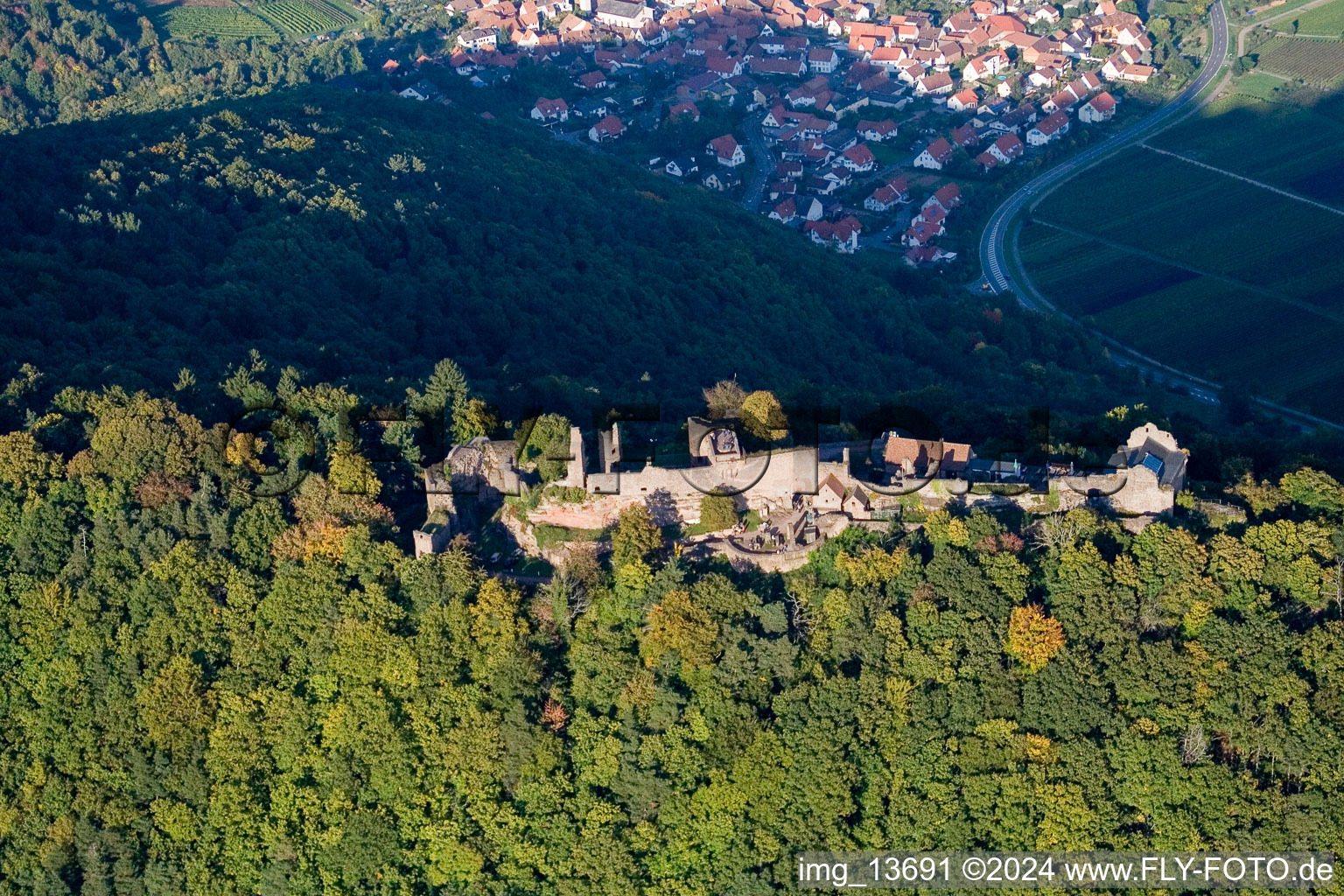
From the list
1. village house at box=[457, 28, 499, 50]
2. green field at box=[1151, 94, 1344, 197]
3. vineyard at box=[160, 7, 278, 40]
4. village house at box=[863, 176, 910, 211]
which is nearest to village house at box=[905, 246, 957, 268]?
village house at box=[863, 176, 910, 211]

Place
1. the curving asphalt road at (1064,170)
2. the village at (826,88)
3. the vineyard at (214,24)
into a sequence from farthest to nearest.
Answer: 1. the vineyard at (214,24)
2. the village at (826,88)
3. the curving asphalt road at (1064,170)

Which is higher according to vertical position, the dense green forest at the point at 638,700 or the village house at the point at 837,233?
the village house at the point at 837,233

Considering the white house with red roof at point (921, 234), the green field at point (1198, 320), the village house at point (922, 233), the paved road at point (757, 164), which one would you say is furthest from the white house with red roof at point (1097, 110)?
the paved road at point (757, 164)

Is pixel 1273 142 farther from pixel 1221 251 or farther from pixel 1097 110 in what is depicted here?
pixel 1221 251

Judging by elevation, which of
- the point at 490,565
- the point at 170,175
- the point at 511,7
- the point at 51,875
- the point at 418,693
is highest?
the point at 511,7

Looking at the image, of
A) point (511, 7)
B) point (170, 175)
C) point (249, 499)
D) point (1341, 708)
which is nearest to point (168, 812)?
point (249, 499)

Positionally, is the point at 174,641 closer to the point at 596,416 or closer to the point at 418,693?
the point at 418,693

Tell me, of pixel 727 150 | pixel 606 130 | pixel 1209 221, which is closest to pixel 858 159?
pixel 727 150

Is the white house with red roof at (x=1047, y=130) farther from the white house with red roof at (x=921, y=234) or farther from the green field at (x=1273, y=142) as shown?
the white house with red roof at (x=921, y=234)
